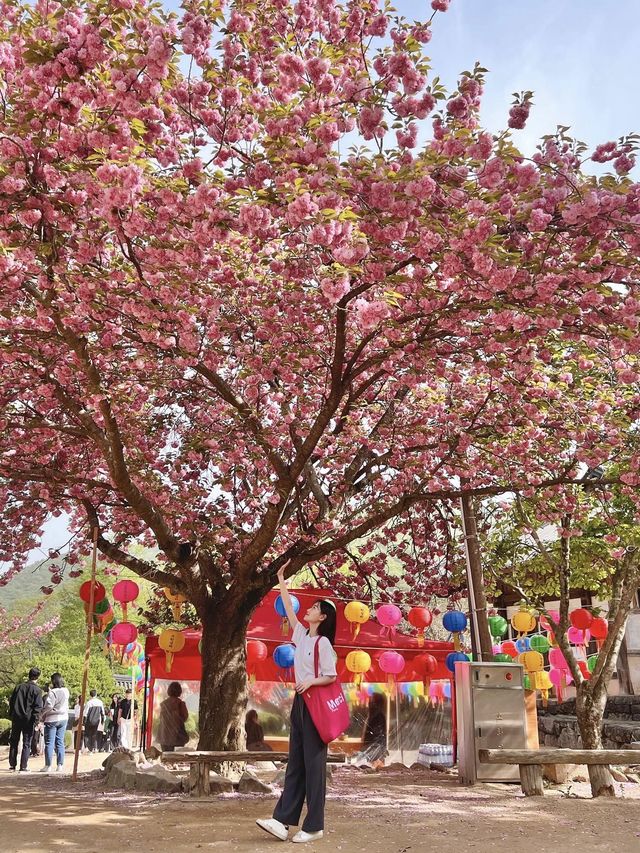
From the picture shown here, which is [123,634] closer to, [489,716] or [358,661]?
[358,661]

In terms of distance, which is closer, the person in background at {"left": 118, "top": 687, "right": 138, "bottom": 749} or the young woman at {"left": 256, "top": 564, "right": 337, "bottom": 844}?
the young woman at {"left": 256, "top": 564, "right": 337, "bottom": 844}

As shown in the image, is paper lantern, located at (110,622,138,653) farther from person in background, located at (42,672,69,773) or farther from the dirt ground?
person in background, located at (42,672,69,773)

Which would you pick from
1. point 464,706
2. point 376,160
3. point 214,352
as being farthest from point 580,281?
point 464,706

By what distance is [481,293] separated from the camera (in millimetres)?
6055

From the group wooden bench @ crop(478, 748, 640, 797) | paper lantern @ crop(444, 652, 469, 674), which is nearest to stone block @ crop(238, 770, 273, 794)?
wooden bench @ crop(478, 748, 640, 797)

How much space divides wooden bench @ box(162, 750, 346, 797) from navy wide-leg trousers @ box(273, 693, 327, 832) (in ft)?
7.73

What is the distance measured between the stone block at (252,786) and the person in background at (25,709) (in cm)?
530

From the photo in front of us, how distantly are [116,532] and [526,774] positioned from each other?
23.3 ft

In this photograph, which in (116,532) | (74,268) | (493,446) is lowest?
(116,532)

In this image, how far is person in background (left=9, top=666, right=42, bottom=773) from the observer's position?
1224cm

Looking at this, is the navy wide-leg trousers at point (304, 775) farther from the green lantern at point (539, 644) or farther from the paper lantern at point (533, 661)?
the green lantern at point (539, 644)

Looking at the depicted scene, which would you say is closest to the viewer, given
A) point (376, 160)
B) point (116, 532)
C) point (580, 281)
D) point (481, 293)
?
point (376, 160)

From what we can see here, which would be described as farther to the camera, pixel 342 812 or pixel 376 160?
pixel 342 812

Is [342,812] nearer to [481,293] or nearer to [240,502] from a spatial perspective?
[481,293]
